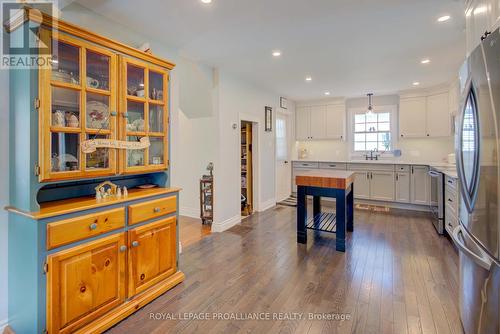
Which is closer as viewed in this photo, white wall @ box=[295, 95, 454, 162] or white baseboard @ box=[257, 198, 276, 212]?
white baseboard @ box=[257, 198, 276, 212]

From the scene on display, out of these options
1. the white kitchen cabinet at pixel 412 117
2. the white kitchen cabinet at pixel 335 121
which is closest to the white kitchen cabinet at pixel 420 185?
the white kitchen cabinet at pixel 412 117

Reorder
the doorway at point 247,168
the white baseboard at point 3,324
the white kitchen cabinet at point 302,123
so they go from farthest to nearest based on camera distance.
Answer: the white kitchen cabinet at point 302,123
the doorway at point 247,168
the white baseboard at point 3,324

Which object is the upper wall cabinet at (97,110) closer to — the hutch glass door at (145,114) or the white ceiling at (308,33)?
the hutch glass door at (145,114)

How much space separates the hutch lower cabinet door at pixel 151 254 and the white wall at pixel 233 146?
1649 mm

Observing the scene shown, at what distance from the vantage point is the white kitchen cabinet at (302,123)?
662 centimetres

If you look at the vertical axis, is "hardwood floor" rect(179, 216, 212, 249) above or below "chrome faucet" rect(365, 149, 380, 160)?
below

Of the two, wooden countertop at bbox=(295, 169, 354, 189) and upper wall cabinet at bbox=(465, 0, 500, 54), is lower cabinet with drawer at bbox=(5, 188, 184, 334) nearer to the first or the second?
wooden countertop at bbox=(295, 169, 354, 189)

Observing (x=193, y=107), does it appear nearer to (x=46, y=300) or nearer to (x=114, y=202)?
(x=114, y=202)

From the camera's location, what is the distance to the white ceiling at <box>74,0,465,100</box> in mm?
2238

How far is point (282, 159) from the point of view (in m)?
6.21

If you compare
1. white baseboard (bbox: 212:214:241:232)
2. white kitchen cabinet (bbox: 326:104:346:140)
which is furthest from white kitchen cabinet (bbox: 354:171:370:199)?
white baseboard (bbox: 212:214:241:232)

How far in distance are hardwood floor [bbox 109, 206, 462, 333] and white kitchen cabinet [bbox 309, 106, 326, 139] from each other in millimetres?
3184

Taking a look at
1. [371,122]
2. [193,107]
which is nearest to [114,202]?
[193,107]

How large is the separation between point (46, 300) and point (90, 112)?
1.26 metres
